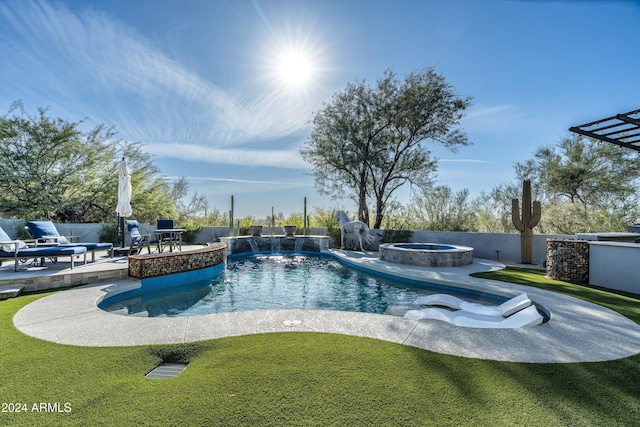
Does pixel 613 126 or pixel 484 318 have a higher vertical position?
pixel 613 126

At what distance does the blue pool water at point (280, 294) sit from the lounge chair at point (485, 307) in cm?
37

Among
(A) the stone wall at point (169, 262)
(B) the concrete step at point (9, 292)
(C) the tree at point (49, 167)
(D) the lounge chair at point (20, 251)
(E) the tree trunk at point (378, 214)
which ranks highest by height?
(C) the tree at point (49, 167)

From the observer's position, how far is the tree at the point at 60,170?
1148 cm

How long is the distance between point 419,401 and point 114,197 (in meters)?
15.9

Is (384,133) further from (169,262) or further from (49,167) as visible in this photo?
(49,167)

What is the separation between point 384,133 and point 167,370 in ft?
45.4

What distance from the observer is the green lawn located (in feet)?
6.10

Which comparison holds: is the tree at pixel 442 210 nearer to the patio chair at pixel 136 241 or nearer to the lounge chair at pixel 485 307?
the lounge chair at pixel 485 307

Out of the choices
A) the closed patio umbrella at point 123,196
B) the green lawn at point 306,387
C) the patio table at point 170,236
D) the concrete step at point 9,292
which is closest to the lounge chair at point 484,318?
the green lawn at point 306,387

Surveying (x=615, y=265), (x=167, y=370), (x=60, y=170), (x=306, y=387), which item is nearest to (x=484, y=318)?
(x=306, y=387)

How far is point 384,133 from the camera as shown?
1440 cm

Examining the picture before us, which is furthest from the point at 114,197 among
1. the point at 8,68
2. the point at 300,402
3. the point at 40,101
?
the point at 300,402

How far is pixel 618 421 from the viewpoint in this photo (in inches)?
72.6

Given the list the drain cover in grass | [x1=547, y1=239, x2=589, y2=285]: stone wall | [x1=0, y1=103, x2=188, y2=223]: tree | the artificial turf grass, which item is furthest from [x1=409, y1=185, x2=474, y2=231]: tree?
[x1=0, y1=103, x2=188, y2=223]: tree
